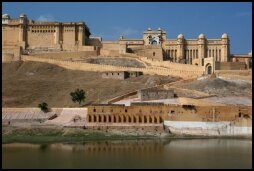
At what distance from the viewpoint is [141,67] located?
5750 centimetres

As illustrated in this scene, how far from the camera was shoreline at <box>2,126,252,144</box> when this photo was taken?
3769 cm

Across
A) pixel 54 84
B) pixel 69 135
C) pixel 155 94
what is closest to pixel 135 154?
pixel 69 135

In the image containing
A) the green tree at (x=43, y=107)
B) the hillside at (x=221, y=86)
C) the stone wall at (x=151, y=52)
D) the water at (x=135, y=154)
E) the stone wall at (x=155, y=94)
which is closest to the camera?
the water at (x=135, y=154)

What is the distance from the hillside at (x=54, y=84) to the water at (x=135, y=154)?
11.6 meters

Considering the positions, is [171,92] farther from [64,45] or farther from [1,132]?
[64,45]

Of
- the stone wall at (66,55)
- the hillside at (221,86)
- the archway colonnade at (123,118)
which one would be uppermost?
the stone wall at (66,55)

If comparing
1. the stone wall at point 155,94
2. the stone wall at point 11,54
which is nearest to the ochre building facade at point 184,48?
the stone wall at point 11,54

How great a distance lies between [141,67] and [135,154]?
26.9m

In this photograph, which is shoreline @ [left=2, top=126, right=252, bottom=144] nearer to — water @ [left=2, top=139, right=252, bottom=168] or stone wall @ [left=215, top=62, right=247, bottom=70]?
water @ [left=2, top=139, right=252, bottom=168]

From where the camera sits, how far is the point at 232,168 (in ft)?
86.3

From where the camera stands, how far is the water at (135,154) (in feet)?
90.8

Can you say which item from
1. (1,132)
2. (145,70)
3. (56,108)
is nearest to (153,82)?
(145,70)

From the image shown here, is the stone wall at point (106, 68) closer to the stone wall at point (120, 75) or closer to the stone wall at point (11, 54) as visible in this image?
the stone wall at point (11, 54)

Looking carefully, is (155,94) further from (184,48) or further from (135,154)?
(184,48)
